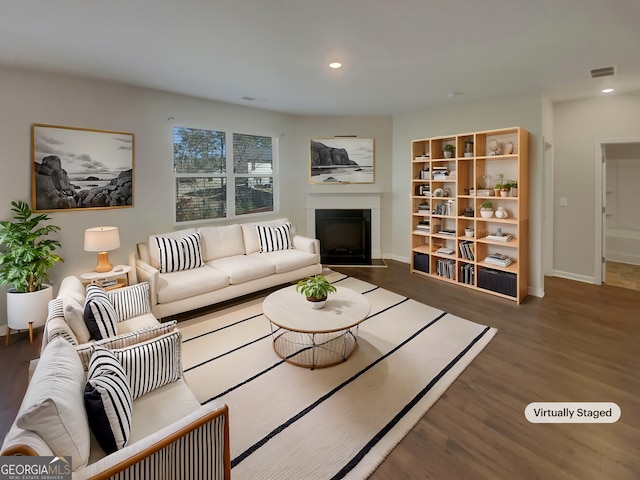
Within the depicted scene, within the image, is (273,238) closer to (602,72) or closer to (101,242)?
(101,242)

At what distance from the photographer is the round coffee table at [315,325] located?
267 centimetres

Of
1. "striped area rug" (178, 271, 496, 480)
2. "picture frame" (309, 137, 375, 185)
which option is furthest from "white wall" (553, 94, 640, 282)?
"picture frame" (309, 137, 375, 185)

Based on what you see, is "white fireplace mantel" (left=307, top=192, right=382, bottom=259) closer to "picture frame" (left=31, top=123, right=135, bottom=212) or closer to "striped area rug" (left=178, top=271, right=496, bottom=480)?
"striped area rug" (left=178, top=271, right=496, bottom=480)

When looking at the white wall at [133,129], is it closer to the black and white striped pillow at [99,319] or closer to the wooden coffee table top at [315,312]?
the black and white striped pillow at [99,319]

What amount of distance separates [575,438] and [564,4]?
2667 mm

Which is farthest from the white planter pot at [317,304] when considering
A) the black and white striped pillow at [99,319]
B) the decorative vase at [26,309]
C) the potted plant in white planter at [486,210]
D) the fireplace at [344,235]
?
the fireplace at [344,235]

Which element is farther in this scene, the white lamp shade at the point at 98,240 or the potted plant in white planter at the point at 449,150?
the potted plant in white planter at the point at 449,150

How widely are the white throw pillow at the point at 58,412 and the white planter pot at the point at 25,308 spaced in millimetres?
2258

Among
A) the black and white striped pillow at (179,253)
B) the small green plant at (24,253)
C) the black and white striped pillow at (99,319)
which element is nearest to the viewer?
the black and white striped pillow at (99,319)

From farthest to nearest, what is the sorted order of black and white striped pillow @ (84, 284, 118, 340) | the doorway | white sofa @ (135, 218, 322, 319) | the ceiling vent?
the doorway < white sofa @ (135, 218, 322, 319) < the ceiling vent < black and white striped pillow @ (84, 284, 118, 340)

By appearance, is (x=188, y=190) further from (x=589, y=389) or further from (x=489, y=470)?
(x=589, y=389)

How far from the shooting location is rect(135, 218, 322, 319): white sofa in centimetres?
355

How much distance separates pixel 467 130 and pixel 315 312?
3700 millimetres

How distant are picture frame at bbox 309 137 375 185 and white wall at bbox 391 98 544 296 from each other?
50 centimetres
